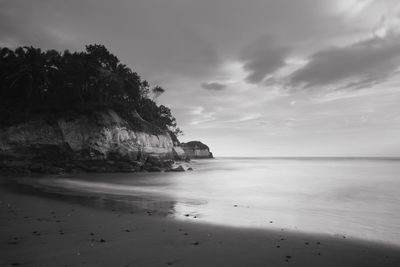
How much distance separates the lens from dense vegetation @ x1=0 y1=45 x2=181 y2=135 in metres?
35.6

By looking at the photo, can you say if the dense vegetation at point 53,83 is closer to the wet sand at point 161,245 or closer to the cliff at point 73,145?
the cliff at point 73,145

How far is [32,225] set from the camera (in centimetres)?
737

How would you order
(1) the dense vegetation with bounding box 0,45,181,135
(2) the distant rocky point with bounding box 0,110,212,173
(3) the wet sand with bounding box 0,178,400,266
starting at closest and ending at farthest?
(3) the wet sand with bounding box 0,178,400,266
(2) the distant rocky point with bounding box 0,110,212,173
(1) the dense vegetation with bounding box 0,45,181,135

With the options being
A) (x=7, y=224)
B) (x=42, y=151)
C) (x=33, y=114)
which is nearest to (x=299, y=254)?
(x=7, y=224)

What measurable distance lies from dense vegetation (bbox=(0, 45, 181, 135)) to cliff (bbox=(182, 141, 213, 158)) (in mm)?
108751

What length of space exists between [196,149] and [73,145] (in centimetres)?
12943

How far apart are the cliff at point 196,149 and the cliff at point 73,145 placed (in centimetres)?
11346

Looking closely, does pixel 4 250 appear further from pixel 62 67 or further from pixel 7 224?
pixel 62 67

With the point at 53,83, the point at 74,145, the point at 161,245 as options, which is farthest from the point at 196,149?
the point at 161,245

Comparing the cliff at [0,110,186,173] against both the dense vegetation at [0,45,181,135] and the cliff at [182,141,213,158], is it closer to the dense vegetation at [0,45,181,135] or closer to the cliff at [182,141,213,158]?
the dense vegetation at [0,45,181,135]

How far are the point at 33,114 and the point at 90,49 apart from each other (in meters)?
17.9

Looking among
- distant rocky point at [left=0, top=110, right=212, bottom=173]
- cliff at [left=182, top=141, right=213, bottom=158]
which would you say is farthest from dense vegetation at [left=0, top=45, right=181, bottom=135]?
cliff at [left=182, top=141, right=213, bottom=158]

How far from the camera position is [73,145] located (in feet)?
108

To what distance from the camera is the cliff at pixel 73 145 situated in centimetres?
3011
